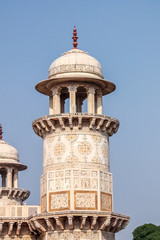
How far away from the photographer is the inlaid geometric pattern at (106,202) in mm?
36719

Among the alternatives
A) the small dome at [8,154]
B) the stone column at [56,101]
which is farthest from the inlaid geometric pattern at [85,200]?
the small dome at [8,154]

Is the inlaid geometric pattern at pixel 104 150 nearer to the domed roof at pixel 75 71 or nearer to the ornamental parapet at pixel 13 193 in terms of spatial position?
the domed roof at pixel 75 71

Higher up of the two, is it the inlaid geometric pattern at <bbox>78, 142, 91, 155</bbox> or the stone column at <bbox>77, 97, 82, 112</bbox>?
the stone column at <bbox>77, 97, 82, 112</bbox>

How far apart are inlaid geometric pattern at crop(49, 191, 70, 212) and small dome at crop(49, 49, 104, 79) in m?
6.63

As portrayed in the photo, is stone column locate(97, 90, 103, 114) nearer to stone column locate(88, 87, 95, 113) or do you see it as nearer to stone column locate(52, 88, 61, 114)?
stone column locate(88, 87, 95, 113)

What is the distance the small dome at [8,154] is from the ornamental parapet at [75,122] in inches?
528

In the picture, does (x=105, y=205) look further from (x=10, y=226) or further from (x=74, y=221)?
(x=10, y=226)

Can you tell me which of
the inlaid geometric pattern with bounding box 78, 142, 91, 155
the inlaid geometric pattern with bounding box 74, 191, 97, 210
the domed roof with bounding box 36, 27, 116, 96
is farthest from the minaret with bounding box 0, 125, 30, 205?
the inlaid geometric pattern with bounding box 74, 191, 97, 210

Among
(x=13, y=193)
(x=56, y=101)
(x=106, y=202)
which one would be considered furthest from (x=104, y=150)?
(x=13, y=193)

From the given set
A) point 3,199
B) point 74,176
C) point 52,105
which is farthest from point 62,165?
point 3,199

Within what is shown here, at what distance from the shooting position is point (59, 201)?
36406mm

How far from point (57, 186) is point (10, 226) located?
4013 mm

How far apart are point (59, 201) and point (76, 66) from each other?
7645 mm

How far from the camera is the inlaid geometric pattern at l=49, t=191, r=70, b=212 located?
36.2 metres
